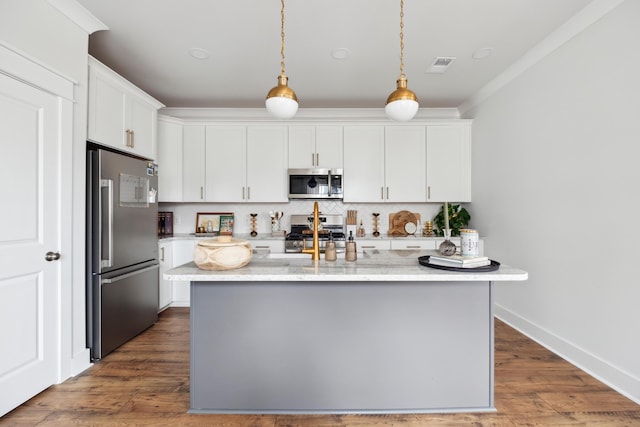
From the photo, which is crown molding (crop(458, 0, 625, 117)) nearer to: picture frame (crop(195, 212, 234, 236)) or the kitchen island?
the kitchen island

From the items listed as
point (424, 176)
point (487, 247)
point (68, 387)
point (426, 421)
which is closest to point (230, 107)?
point (424, 176)

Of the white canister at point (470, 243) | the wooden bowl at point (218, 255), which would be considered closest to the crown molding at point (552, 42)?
the white canister at point (470, 243)

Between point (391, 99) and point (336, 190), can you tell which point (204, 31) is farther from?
point (336, 190)

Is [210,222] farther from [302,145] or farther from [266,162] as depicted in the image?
[302,145]

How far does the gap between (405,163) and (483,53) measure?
161 centimetres

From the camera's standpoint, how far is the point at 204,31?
8.52ft

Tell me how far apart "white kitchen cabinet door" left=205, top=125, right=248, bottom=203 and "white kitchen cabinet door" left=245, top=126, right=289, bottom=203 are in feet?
0.26

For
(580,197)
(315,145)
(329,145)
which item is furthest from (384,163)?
(580,197)

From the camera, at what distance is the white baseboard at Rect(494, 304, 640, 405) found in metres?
2.06

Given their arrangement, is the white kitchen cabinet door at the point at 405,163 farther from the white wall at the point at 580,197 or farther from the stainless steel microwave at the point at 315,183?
the white wall at the point at 580,197

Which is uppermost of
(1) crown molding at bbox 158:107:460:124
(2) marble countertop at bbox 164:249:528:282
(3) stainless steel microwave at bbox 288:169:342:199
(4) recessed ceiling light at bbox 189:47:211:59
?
(4) recessed ceiling light at bbox 189:47:211:59

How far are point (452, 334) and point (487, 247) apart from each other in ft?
7.92

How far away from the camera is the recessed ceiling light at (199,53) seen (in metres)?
2.88

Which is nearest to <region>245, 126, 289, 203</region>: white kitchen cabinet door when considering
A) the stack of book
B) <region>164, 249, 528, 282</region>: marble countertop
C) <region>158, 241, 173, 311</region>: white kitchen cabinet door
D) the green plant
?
<region>158, 241, 173, 311</region>: white kitchen cabinet door
